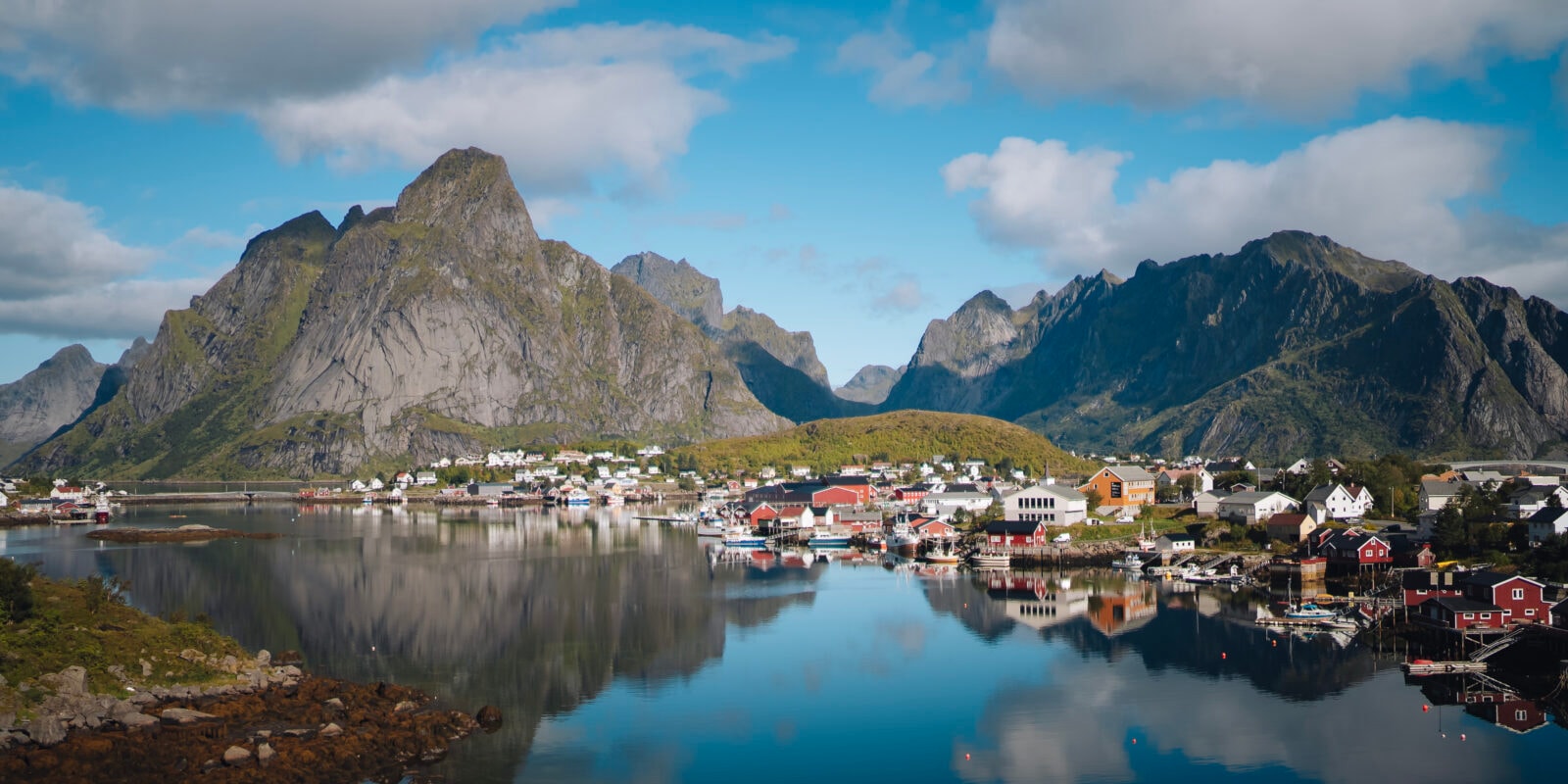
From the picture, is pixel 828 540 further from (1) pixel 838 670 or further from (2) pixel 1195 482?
(1) pixel 838 670

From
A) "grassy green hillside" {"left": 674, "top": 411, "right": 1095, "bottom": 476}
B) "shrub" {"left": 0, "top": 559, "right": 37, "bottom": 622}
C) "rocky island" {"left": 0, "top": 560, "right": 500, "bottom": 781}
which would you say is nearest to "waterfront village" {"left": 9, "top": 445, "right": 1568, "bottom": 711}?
"grassy green hillside" {"left": 674, "top": 411, "right": 1095, "bottom": 476}

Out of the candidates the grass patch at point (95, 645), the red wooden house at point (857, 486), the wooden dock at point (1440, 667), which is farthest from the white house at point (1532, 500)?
the grass patch at point (95, 645)

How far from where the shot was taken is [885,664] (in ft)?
119

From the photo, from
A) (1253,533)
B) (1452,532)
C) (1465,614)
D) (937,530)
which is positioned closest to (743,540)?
(937,530)

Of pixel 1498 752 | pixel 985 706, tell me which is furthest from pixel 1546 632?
pixel 985 706

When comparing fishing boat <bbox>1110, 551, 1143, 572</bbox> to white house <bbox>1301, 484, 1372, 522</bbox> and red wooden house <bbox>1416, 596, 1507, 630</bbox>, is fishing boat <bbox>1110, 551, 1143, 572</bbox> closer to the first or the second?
white house <bbox>1301, 484, 1372, 522</bbox>

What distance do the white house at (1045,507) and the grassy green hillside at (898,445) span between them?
50489 millimetres

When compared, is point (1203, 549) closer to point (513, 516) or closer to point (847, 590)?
point (847, 590)

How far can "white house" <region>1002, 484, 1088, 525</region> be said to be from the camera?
216ft

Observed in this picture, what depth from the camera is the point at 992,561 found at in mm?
60562

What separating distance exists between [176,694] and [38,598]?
6573 millimetres

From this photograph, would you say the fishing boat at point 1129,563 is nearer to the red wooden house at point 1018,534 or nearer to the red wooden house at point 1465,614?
the red wooden house at point 1018,534

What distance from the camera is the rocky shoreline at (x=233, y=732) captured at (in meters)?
23.5

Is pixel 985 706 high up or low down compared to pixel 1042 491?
down
